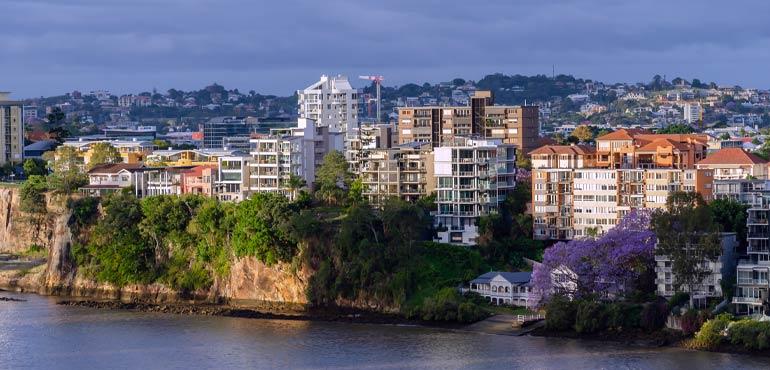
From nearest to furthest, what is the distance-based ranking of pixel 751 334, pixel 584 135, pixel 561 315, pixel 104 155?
1. pixel 751 334
2. pixel 561 315
3. pixel 104 155
4. pixel 584 135

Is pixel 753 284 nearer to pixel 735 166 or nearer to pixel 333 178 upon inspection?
pixel 735 166

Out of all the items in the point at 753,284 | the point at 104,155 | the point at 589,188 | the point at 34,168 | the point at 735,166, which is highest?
the point at 104,155

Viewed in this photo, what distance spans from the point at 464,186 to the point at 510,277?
530 cm

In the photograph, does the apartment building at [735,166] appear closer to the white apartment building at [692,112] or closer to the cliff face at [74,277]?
the cliff face at [74,277]

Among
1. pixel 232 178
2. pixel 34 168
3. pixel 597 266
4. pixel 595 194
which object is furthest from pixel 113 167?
pixel 597 266

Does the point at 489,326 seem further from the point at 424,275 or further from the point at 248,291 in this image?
the point at 248,291

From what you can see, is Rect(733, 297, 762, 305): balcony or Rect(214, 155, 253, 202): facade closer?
Rect(733, 297, 762, 305): balcony

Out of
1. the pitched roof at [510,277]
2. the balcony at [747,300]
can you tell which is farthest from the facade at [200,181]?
the balcony at [747,300]

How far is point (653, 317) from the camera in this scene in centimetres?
3284

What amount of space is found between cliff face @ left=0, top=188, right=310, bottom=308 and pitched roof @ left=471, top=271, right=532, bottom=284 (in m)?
4.72

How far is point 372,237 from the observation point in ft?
127

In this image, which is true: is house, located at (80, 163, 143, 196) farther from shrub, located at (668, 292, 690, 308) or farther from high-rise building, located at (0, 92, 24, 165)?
shrub, located at (668, 292, 690, 308)

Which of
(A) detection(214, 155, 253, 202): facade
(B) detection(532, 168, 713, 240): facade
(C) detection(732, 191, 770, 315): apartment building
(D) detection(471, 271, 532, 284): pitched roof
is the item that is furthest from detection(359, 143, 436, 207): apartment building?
(C) detection(732, 191, 770, 315): apartment building

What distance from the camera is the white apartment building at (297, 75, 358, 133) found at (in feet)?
207
